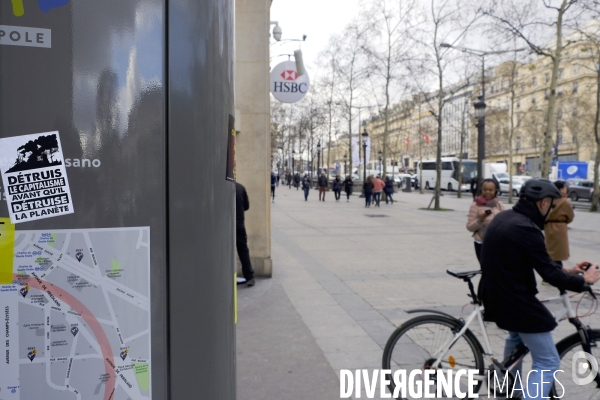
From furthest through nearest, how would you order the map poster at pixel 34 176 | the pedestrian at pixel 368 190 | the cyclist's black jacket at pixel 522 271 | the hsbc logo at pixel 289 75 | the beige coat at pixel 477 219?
the pedestrian at pixel 368 190
the hsbc logo at pixel 289 75
the beige coat at pixel 477 219
the cyclist's black jacket at pixel 522 271
the map poster at pixel 34 176

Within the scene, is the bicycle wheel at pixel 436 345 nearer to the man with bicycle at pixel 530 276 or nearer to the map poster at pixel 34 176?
the man with bicycle at pixel 530 276

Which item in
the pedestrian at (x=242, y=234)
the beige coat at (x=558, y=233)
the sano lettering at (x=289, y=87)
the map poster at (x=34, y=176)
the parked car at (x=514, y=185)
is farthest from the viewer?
the parked car at (x=514, y=185)

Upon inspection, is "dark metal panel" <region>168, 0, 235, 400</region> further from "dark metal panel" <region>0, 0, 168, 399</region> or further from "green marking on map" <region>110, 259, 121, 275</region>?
"green marking on map" <region>110, 259, 121, 275</region>

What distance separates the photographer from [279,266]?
995 cm

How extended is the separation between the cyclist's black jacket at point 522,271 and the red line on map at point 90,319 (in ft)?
8.65

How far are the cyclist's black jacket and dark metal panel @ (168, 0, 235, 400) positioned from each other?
231cm

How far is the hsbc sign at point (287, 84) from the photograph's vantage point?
1153cm

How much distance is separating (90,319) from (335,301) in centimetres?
606

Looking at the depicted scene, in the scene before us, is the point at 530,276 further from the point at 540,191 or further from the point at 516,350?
the point at 516,350

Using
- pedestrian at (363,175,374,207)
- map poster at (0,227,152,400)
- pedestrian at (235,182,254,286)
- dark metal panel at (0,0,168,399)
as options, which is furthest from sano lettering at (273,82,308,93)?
pedestrian at (363,175,374,207)

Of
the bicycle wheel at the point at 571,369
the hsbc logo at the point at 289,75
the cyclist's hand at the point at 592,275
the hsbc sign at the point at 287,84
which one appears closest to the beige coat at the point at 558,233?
the bicycle wheel at the point at 571,369

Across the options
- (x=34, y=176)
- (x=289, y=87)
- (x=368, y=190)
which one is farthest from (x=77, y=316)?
(x=368, y=190)

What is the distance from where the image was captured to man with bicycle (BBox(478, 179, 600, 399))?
332 centimetres

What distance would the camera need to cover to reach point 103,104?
56.3 inches
